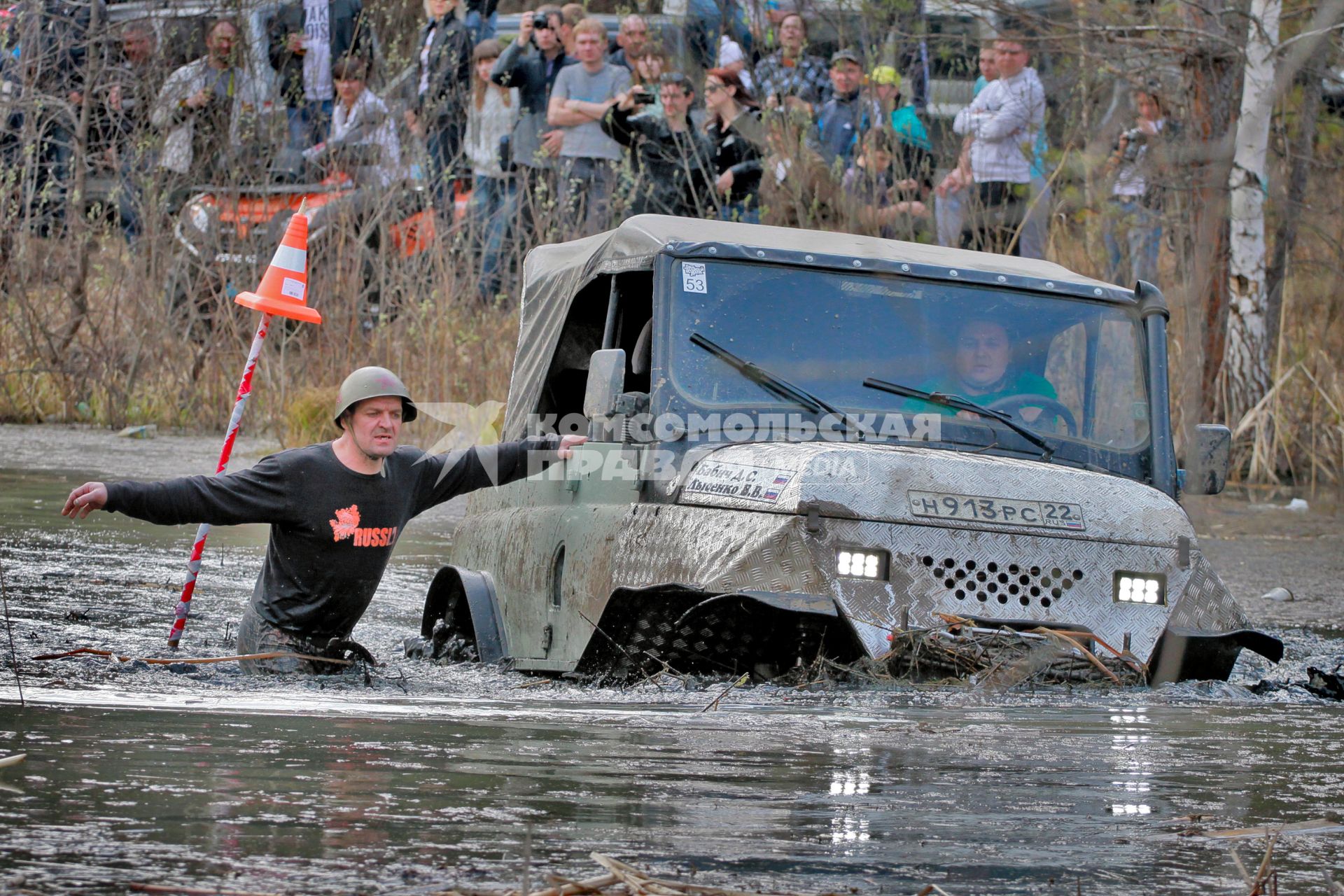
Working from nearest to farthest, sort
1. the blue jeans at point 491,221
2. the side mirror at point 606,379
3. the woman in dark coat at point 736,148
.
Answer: the side mirror at point 606,379 < the woman in dark coat at point 736,148 < the blue jeans at point 491,221

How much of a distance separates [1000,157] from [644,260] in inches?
330

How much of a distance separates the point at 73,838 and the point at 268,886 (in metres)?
0.60

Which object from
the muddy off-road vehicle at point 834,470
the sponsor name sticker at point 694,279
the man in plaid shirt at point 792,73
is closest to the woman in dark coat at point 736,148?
the man in plaid shirt at point 792,73

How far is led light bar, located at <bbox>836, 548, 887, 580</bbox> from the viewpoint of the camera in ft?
21.5

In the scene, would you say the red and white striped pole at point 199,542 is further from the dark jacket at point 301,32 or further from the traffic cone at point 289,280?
the dark jacket at point 301,32

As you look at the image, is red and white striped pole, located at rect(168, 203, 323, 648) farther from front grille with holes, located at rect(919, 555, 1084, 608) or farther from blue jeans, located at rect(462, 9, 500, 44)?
blue jeans, located at rect(462, 9, 500, 44)

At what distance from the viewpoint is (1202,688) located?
7.07 m

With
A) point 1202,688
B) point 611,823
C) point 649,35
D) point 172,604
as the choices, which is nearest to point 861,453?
point 1202,688

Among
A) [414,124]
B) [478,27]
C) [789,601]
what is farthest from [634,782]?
[478,27]

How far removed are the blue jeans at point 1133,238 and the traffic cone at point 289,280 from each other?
8.25 meters

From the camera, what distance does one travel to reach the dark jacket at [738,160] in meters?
16.6

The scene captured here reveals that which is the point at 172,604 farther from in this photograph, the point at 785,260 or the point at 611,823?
the point at 611,823

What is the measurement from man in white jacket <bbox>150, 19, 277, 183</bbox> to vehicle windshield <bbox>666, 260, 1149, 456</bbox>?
12.4 meters

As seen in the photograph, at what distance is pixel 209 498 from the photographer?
7.50m
